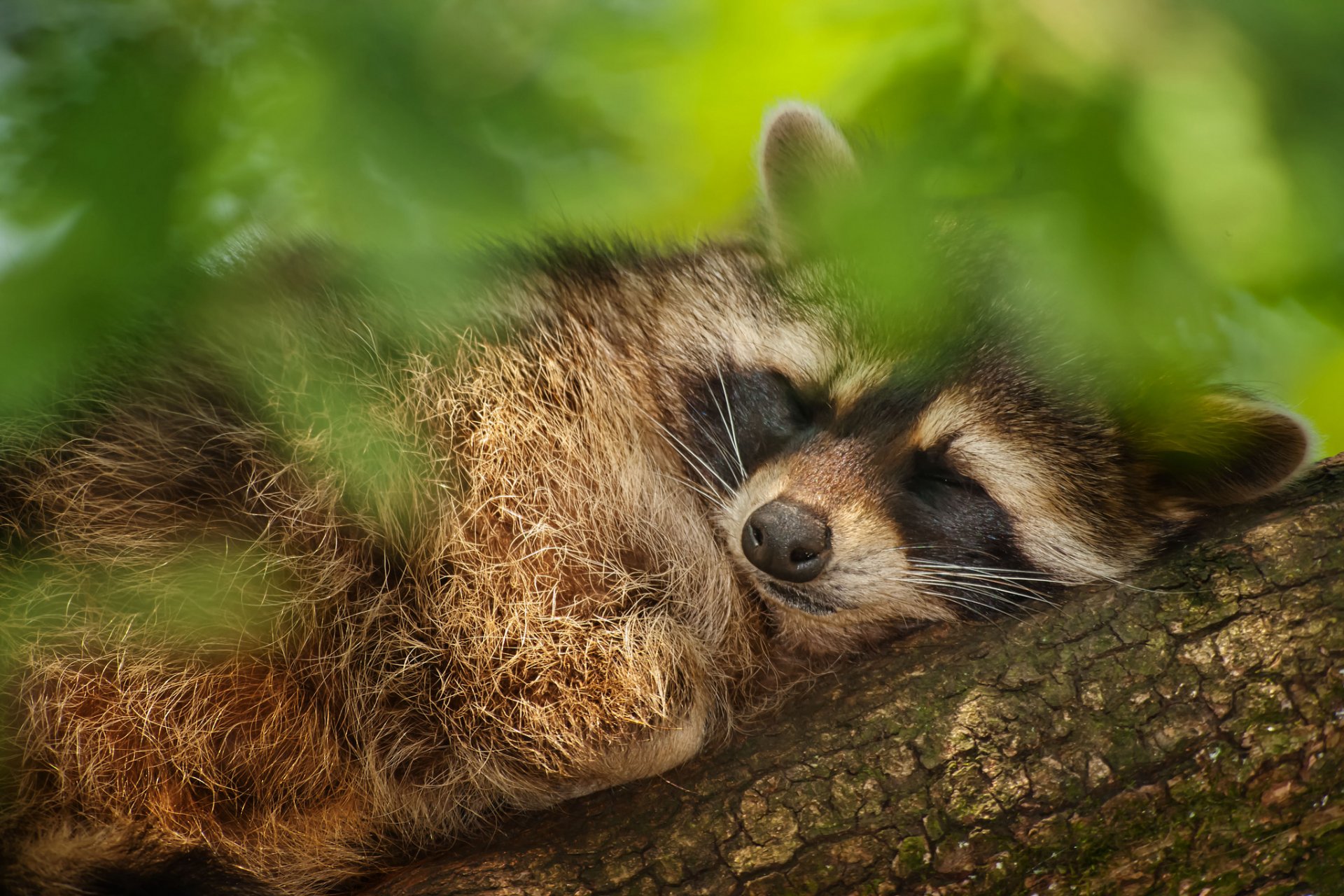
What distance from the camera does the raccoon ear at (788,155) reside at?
3.12m

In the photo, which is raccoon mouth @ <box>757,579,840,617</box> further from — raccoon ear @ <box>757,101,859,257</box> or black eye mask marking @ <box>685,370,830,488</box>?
raccoon ear @ <box>757,101,859,257</box>

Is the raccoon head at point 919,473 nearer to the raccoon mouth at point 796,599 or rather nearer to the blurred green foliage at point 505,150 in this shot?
the raccoon mouth at point 796,599

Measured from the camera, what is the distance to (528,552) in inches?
117

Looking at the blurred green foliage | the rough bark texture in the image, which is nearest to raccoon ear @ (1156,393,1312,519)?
the rough bark texture

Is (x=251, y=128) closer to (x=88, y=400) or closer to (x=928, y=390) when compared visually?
(x=88, y=400)

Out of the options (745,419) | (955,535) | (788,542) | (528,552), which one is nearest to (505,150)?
(528,552)

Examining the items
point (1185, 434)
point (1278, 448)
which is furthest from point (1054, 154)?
point (1278, 448)

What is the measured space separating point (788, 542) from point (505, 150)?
199 centimetres

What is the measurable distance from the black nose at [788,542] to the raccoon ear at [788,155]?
29.2 inches

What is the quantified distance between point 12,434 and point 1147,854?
9.46ft

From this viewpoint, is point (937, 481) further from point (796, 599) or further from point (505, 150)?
point (505, 150)

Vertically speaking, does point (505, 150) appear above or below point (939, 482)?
above

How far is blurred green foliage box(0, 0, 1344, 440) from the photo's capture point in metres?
1.13

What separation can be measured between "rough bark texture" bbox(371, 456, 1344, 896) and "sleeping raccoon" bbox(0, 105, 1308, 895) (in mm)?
234
